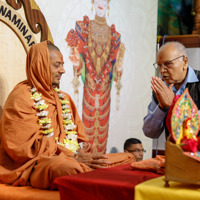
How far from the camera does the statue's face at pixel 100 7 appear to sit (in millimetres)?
5426

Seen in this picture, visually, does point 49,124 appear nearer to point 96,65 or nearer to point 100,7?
point 96,65

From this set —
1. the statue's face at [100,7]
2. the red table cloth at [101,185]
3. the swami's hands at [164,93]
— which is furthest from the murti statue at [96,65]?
the red table cloth at [101,185]

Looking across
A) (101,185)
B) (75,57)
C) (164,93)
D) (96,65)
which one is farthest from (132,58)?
(101,185)

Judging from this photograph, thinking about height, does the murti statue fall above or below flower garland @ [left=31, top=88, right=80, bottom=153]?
above

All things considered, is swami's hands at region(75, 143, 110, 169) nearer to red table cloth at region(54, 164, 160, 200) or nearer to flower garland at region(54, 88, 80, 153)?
flower garland at region(54, 88, 80, 153)

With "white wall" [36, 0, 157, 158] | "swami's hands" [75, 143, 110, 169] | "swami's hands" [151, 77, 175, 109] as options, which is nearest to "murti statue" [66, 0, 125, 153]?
"white wall" [36, 0, 157, 158]

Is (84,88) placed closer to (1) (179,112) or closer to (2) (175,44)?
(2) (175,44)

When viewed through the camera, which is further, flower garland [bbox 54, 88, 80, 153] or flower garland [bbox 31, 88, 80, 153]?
flower garland [bbox 54, 88, 80, 153]

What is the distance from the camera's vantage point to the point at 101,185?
1728 millimetres

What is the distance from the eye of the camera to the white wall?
580 centimetres

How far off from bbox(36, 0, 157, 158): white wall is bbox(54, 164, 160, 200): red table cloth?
3.16 metres

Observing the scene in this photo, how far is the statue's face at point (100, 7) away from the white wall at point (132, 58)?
14 cm

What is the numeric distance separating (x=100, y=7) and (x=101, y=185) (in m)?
4.12

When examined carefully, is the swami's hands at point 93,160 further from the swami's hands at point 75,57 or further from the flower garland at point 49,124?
the swami's hands at point 75,57
